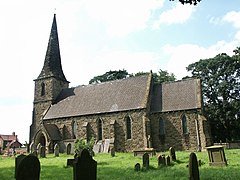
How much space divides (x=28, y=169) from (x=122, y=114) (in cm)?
2506

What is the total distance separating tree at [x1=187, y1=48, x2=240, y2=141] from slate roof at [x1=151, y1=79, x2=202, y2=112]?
35.3 feet

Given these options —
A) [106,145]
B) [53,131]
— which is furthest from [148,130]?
[53,131]

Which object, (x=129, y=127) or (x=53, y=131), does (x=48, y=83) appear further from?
(x=129, y=127)

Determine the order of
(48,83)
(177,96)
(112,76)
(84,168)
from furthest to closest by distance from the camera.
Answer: (112,76), (48,83), (177,96), (84,168)

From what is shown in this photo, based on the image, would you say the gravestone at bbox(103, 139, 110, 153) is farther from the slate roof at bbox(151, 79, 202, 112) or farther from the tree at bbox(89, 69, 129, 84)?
the tree at bbox(89, 69, 129, 84)

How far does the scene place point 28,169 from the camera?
19.0ft

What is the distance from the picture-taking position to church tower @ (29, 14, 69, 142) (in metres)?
37.6

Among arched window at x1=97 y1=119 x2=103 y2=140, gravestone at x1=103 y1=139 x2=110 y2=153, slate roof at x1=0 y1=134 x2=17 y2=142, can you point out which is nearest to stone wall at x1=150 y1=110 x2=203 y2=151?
gravestone at x1=103 y1=139 x2=110 y2=153

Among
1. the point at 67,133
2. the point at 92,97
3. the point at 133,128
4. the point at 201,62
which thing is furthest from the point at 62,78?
the point at 201,62

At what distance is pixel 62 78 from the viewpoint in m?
40.0

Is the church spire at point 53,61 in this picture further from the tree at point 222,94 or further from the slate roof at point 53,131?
the tree at point 222,94

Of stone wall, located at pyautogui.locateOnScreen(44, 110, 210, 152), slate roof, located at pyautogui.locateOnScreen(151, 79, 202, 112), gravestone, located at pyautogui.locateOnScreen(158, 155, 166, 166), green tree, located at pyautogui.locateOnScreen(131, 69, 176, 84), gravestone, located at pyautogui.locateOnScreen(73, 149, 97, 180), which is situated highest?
green tree, located at pyautogui.locateOnScreen(131, 69, 176, 84)

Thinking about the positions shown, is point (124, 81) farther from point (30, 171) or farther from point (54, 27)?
point (30, 171)

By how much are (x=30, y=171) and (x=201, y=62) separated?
44184 millimetres
